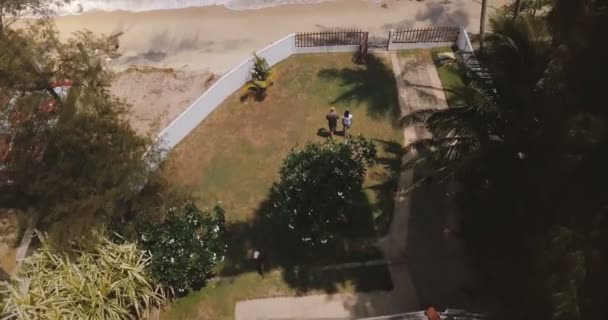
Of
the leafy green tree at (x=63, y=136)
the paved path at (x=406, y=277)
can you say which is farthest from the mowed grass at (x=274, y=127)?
the leafy green tree at (x=63, y=136)

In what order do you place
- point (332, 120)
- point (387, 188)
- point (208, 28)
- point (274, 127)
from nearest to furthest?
1. point (387, 188)
2. point (332, 120)
3. point (274, 127)
4. point (208, 28)

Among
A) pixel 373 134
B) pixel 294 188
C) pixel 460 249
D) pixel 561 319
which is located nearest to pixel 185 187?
pixel 294 188

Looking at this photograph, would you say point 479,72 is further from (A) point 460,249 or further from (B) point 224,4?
(B) point 224,4

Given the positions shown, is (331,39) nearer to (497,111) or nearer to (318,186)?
(318,186)

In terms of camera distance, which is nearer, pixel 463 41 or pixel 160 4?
pixel 463 41

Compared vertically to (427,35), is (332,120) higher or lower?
lower

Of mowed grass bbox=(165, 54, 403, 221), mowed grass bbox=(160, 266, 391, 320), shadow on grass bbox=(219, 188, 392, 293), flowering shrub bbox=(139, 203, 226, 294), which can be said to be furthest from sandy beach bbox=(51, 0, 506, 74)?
mowed grass bbox=(160, 266, 391, 320)

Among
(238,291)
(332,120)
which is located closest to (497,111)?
(332,120)
